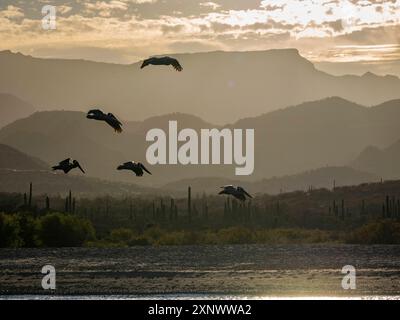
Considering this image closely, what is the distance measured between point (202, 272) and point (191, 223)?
6752 centimetres

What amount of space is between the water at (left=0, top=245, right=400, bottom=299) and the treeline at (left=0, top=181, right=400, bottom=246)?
137 inches

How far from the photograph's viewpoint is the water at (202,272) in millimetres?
59156

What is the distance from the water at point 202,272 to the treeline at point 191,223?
3.49 meters

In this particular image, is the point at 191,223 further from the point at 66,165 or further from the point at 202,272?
the point at 66,165

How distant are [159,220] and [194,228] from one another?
10753 mm

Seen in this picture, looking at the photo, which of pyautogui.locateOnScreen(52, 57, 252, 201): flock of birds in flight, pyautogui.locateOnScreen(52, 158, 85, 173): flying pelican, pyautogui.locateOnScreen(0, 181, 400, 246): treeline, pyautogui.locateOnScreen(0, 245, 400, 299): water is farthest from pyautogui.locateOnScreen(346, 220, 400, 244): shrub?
pyautogui.locateOnScreen(52, 158, 85, 173): flying pelican

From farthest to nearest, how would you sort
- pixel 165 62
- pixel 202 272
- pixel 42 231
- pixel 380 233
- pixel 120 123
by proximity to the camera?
pixel 380 233
pixel 42 231
pixel 202 272
pixel 165 62
pixel 120 123

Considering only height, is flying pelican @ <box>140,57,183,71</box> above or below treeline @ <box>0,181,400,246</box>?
above

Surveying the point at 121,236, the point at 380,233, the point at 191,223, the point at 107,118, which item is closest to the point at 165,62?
the point at 107,118

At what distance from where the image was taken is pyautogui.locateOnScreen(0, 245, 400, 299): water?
2329 inches

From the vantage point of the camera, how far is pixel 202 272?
3017 inches

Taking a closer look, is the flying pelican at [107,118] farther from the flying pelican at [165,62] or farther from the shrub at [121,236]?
the shrub at [121,236]

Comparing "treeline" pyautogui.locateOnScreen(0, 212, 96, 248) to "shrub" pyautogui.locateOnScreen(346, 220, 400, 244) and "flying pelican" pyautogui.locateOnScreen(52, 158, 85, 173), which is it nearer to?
"shrub" pyautogui.locateOnScreen(346, 220, 400, 244)
